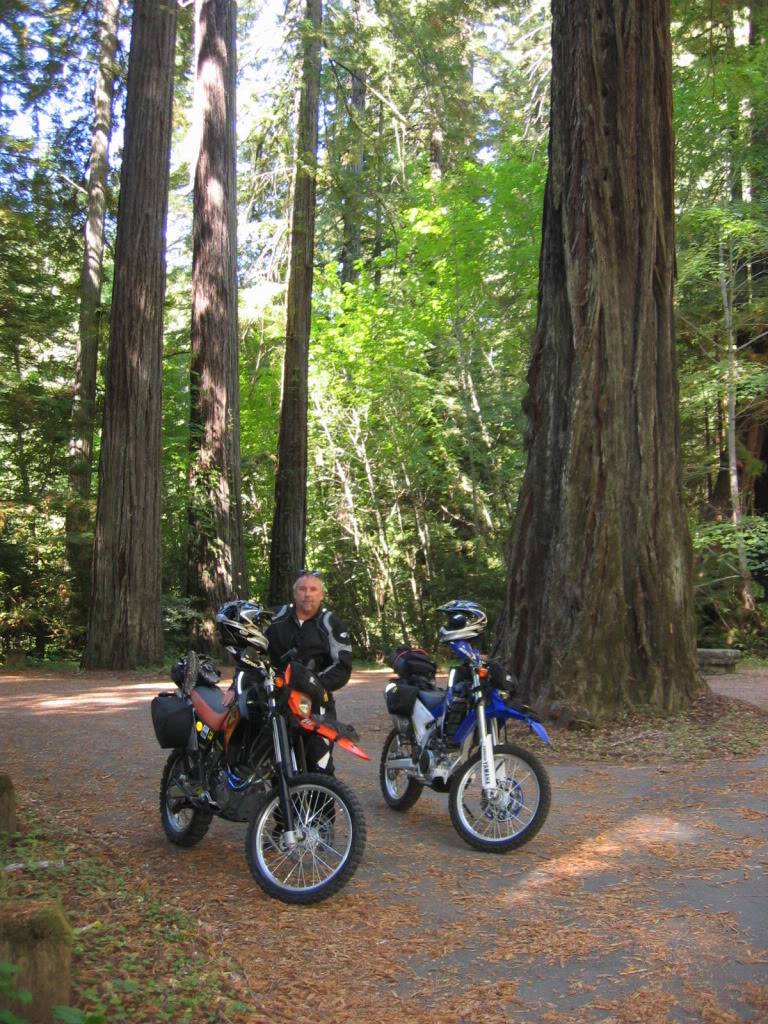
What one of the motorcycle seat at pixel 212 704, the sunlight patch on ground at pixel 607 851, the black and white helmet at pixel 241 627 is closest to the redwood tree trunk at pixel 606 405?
the sunlight patch on ground at pixel 607 851

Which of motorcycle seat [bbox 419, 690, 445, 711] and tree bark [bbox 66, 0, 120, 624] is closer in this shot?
motorcycle seat [bbox 419, 690, 445, 711]

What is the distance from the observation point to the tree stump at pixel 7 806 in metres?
5.11

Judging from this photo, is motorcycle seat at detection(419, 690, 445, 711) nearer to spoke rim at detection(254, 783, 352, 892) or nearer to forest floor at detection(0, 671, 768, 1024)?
forest floor at detection(0, 671, 768, 1024)

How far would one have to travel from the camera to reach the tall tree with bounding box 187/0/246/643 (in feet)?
54.4

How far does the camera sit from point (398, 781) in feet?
22.6

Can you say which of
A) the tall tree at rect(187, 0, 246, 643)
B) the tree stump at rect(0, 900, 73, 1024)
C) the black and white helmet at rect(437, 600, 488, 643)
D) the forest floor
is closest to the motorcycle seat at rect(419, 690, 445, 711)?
the black and white helmet at rect(437, 600, 488, 643)

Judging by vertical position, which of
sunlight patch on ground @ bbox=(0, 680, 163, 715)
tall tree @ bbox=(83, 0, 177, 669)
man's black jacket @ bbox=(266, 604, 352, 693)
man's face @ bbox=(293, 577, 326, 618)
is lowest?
sunlight patch on ground @ bbox=(0, 680, 163, 715)

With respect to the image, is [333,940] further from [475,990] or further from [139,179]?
[139,179]

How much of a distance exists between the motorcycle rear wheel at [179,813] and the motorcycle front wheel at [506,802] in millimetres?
1452

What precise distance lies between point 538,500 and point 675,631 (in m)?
1.83

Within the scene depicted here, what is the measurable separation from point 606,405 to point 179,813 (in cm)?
576

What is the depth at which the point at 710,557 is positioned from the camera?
61.0 ft

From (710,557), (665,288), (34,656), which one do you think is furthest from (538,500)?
(34,656)

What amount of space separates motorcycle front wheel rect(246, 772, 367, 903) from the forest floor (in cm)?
13
